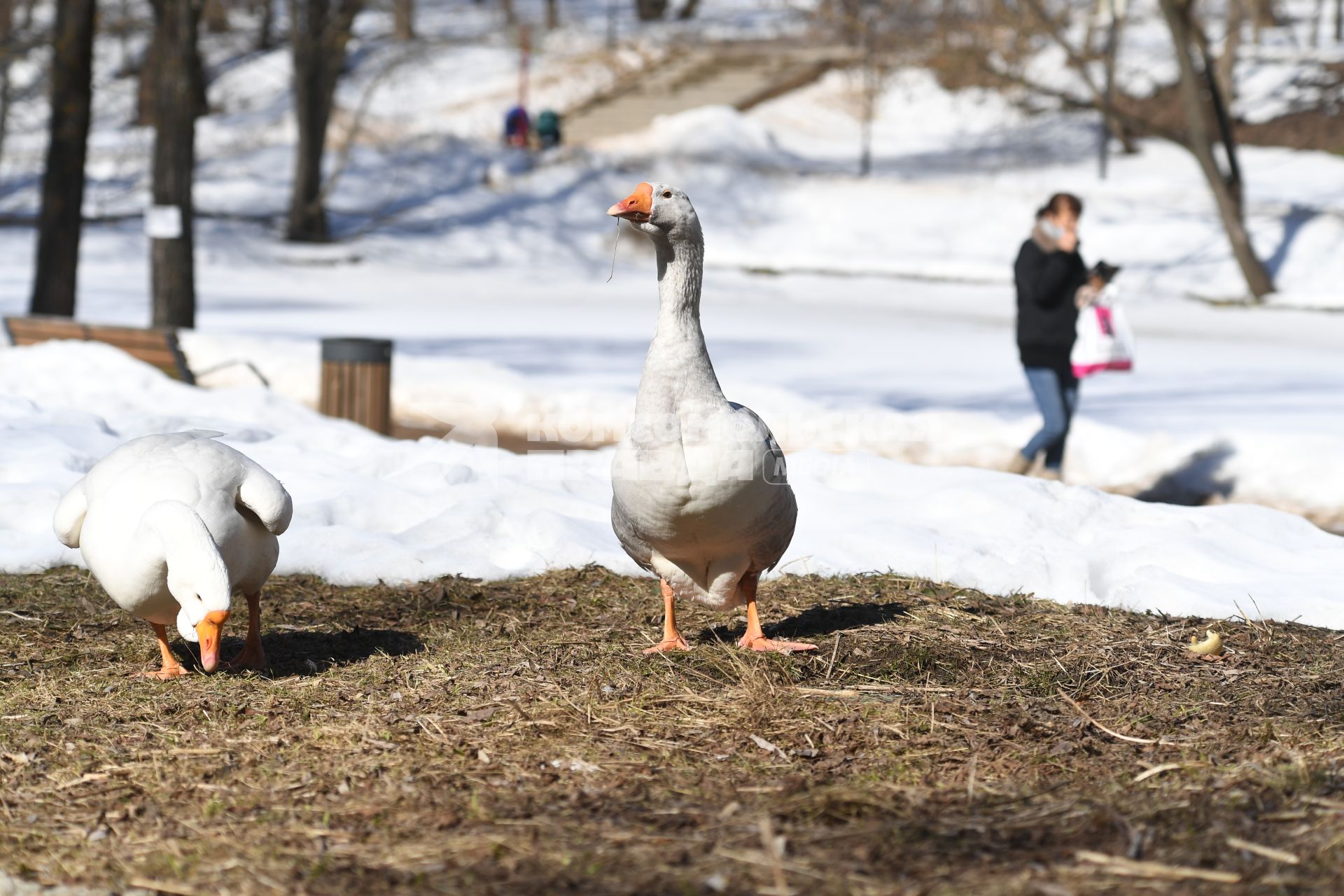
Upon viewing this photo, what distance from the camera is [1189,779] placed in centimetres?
354

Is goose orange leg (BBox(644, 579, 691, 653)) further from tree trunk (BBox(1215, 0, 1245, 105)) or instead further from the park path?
the park path

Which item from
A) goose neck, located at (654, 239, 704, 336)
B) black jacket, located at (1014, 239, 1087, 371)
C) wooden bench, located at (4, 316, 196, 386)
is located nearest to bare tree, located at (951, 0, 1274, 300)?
black jacket, located at (1014, 239, 1087, 371)

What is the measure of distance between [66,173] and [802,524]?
10994 millimetres

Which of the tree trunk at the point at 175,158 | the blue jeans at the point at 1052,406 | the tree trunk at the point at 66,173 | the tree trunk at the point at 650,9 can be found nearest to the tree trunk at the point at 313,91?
the tree trunk at the point at 66,173

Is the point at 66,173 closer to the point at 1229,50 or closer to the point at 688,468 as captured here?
the point at 688,468

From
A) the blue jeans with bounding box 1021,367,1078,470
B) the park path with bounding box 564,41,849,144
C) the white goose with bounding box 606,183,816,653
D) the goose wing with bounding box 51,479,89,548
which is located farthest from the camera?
the park path with bounding box 564,41,849,144

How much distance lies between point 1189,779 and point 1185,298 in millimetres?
18953

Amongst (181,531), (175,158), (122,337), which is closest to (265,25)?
(175,158)

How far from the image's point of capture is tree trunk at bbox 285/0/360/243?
2362 cm

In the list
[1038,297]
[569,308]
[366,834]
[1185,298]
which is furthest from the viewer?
[1185,298]

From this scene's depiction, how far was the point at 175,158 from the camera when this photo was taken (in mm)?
13141

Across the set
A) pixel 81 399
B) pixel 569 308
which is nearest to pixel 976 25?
pixel 569 308

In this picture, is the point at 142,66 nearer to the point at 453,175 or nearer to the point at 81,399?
the point at 453,175

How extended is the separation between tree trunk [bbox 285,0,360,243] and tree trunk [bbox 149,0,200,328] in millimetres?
9540
